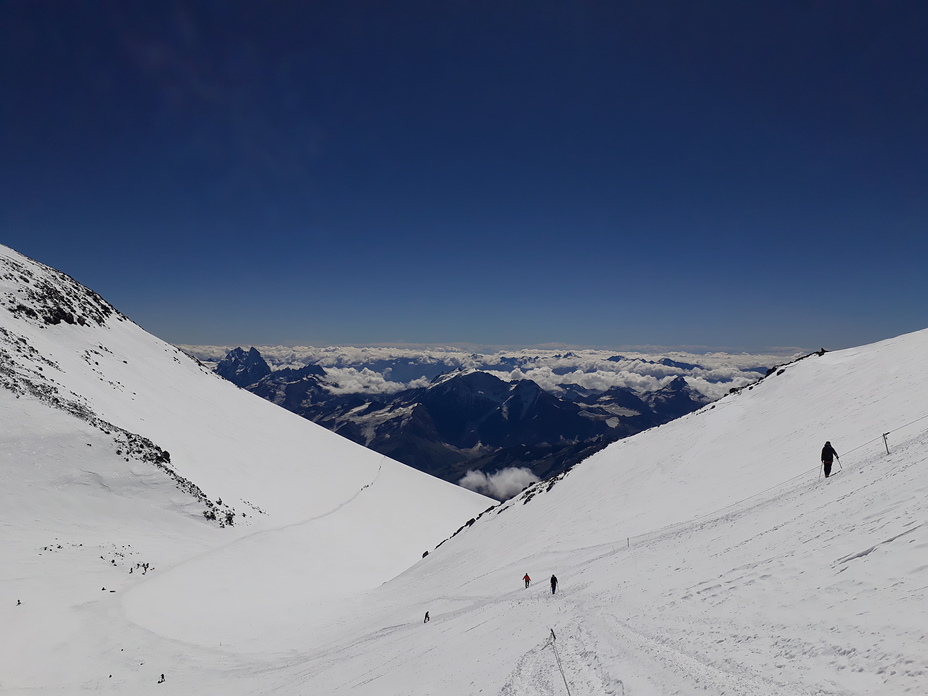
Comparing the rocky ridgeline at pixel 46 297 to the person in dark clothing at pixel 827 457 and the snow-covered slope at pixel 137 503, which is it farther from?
the person in dark clothing at pixel 827 457

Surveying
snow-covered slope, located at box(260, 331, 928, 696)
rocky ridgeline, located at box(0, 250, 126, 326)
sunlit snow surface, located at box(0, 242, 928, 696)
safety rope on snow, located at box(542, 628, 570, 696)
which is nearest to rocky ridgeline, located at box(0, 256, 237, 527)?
rocky ridgeline, located at box(0, 250, 126, 326)

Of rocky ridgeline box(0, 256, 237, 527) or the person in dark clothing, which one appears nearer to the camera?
the person in dark clothing

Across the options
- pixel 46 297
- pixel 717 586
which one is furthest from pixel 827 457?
pixel 46 297

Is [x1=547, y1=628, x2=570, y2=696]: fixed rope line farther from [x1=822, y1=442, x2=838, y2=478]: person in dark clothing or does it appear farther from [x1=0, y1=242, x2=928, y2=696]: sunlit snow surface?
[x1=822, y1=442, x2=838, y2=478]: person in dark clothing

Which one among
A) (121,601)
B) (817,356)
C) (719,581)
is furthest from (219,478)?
(817,356)

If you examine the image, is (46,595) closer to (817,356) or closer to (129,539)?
(129,539)

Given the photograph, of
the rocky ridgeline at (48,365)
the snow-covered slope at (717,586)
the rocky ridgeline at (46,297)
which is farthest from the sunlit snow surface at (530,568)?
the rocky ridgeline at (46,297)
